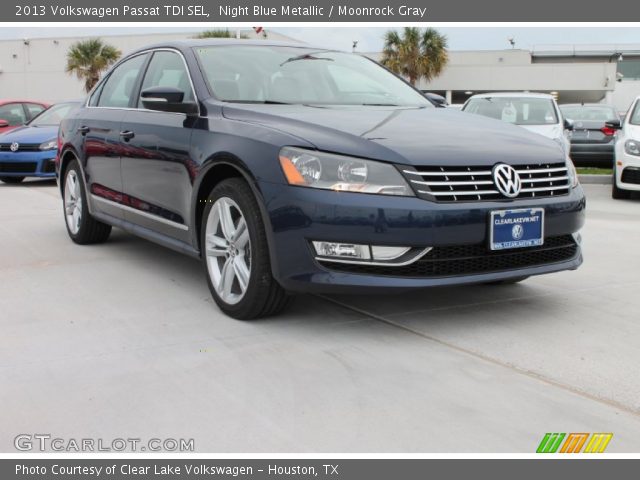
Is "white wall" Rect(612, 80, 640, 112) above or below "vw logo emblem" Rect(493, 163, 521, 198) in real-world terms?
below

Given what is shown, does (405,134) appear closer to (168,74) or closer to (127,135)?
(168,74)

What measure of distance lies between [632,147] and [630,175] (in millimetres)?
378

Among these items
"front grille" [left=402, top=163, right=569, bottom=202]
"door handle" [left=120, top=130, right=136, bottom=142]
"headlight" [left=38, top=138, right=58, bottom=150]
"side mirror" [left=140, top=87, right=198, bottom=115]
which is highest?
"side mirror" [left=140, top=87, right=198, bottom=115]

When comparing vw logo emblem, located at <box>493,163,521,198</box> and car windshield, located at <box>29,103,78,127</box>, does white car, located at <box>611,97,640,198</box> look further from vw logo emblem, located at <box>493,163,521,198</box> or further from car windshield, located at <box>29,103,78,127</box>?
car windshield, located at <box>29,103,78,127</box>

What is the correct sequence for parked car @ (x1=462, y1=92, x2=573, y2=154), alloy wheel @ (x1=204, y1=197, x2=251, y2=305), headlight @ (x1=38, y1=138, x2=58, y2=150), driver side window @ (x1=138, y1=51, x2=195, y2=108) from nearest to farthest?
alloy wheel @ (x1=204, y1=197, x2=251, y2=305) → driver side window @ (x1=138, y1=51, x2=195, y2=108) → parked car @ (x1=462, y1=92, x2=573, y2=154) → headlight @ (x1=38, y1=138, x2=58, y2=150)

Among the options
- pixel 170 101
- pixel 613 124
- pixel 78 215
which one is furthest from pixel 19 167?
pixel 613 124

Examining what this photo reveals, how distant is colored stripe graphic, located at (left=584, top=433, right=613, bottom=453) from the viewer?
2.61m

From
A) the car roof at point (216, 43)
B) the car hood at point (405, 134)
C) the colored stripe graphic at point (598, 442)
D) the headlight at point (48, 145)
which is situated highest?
the car roof at point (216, 43)

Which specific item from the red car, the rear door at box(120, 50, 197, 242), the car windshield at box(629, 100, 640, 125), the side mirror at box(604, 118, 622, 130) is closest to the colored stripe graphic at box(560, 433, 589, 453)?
the rear door at box(120, 50, 197, 242)

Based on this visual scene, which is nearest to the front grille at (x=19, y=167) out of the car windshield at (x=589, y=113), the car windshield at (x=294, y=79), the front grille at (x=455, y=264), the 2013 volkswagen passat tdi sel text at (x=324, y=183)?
the 2013 volkswagen passat tdi sel text at (x=324, y=183)

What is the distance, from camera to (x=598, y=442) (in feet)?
8.71

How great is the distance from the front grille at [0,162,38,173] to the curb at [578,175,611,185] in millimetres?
8154

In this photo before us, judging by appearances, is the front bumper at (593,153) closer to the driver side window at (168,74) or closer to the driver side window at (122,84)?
the driver side window at (122,84)

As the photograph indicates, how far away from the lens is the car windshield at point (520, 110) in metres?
11.6
